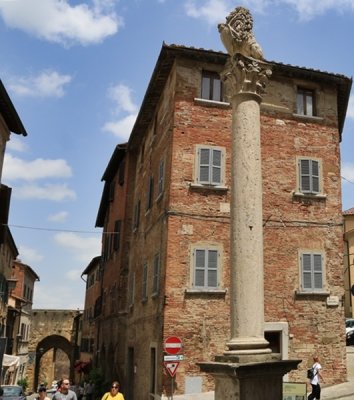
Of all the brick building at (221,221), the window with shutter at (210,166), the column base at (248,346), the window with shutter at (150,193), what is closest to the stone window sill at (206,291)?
the brick building at (221,221)

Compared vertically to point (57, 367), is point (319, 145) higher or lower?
higher

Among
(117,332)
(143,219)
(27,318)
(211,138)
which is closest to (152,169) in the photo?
(143,219)

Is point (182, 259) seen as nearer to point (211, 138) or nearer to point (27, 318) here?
point (211, 138)

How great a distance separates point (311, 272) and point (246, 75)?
31.9 ft

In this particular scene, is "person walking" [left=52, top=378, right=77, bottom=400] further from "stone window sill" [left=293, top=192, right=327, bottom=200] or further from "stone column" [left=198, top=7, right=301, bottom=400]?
"stone window sill" [left=293, top=192, right=327, bottom=200]

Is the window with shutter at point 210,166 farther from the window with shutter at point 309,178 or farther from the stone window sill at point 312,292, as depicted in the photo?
the stone window sill at point 312,292

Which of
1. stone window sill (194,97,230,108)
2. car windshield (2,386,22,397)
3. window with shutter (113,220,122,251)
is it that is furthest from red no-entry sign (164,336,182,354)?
car windshield (2,386,22,397)

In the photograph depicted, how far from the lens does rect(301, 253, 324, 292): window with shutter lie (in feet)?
52.5

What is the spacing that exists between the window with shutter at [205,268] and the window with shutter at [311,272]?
2933 mm

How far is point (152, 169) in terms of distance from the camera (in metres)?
19.4

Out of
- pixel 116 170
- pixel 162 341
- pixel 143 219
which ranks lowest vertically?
pixel 162 341

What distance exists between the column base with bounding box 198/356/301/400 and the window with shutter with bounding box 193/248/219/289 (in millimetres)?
8346

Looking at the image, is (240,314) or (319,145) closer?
(240,314)

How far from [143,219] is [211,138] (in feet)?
17.7
